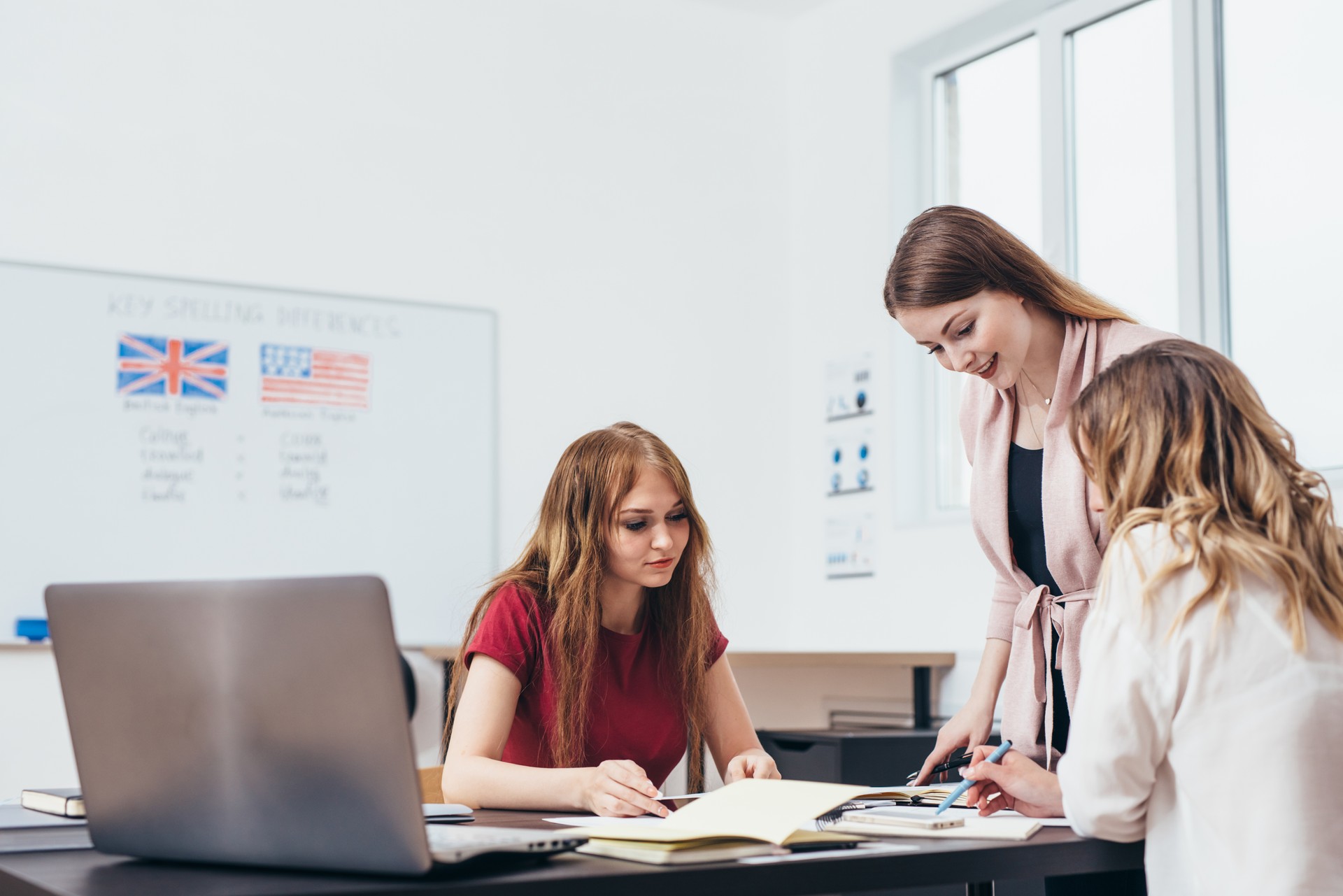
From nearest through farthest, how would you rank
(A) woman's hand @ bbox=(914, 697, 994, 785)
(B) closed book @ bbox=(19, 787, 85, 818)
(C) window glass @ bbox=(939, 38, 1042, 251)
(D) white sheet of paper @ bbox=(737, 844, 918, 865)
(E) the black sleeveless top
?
(D) white sheet of paper @ bbox=(737, 844, 918, 865) < (B) closed book @ bbox=(19, 787, 85, 818) < (A) woman's hand @ bbox=(914, 697, 994, 785) < (E) the black sleeveless top < (C) window glass @ bbox=(939, 38, 1042, 251)

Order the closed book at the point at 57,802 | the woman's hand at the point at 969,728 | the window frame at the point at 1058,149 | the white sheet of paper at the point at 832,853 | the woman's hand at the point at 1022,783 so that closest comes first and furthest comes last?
the white sheet of paper at the point at 832,853 → the woman's hand at the point at 1022,783 → the closed book at the point at 57,802 → the woman's hand at the point at 969,728 → the window frame at the point at 1058,149

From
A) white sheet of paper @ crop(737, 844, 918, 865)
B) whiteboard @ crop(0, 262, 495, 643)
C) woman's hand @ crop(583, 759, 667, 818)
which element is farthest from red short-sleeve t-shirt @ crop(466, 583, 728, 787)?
whiteboard @ crop(0, 262, 495, 643)

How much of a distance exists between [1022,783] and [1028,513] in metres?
0.55

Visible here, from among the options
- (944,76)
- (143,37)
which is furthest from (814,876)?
(944,76)

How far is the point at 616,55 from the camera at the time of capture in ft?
12.7

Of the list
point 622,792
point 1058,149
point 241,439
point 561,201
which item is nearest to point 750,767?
point 622,792

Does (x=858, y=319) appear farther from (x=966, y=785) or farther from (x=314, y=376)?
(x=966, y=785)

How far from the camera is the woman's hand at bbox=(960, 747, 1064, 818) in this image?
3.79ft

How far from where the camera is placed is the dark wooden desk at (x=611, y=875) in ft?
2.67

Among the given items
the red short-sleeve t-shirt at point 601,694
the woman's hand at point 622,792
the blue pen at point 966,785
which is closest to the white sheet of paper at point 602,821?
the woman's hand at point 622,792

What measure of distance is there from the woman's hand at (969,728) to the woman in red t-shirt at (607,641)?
0.68 ft

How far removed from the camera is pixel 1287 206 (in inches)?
107

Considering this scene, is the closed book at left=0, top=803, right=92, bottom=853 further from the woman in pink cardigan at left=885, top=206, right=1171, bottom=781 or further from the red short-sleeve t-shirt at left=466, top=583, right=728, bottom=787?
the woman in pink cardigan at left=885, top=206, right=1171, bottom=781

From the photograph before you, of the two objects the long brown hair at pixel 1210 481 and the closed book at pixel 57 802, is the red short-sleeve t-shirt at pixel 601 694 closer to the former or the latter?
the closed book at pixel 57 802
